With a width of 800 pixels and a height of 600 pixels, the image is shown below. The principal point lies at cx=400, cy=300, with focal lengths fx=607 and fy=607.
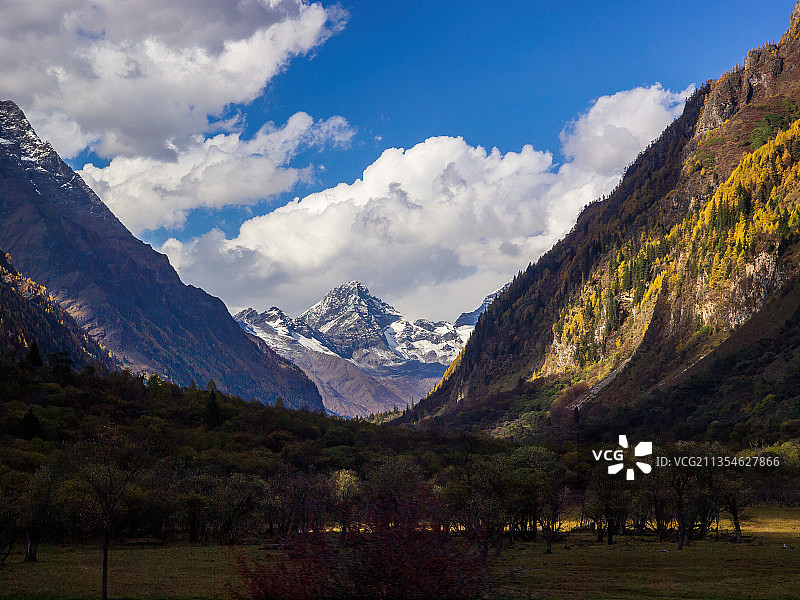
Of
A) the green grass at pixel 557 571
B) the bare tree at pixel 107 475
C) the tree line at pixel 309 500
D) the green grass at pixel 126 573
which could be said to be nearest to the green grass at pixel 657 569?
the green grass at pixel 557 571

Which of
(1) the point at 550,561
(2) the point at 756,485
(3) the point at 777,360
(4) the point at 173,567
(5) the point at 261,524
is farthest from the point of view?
(3) the point at 777,360

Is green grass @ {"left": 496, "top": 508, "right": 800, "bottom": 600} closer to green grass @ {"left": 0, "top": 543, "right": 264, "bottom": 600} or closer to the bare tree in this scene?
green grass @ {"left": 0, "top": 543, "right": 264, "bottom": 600}

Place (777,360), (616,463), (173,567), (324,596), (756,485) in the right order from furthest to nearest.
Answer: (777,360) → (756,485) → (616,463) → (173,567) → (324,596)

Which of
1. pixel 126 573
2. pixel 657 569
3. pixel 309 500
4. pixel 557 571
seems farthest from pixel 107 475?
pixel 657 569

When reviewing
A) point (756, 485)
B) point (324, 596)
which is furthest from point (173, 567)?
point (756, 485)

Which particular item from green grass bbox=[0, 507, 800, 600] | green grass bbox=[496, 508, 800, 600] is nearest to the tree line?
green grass bbox=[0, 507, 800, 600]

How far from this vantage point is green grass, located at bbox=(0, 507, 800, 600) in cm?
5525

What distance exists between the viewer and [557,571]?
2825 inches

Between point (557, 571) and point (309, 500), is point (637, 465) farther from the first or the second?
point (309, 500)

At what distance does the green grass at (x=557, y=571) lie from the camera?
55.2 meters

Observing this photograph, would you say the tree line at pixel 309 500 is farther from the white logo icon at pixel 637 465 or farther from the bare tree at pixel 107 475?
the white logo icon at pixel 637 465

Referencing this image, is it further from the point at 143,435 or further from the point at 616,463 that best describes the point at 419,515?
the point at 143,435

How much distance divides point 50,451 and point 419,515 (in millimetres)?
140781

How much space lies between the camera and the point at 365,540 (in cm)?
2911
